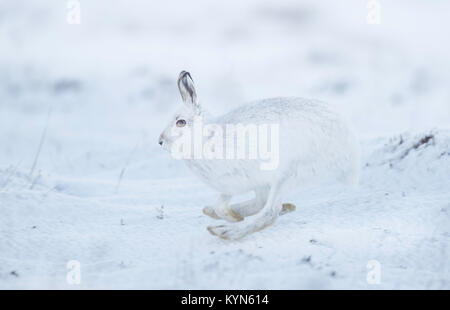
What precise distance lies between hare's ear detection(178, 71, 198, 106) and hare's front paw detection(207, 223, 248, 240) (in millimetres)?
700

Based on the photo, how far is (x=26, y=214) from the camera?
3340mm

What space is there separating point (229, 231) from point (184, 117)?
0.68 m

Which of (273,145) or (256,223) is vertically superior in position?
(273,145)

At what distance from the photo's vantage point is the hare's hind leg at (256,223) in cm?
252

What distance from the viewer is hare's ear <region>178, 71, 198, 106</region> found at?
247 cm

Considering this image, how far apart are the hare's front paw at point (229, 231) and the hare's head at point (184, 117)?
0.53 meters

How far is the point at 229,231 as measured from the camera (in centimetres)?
254

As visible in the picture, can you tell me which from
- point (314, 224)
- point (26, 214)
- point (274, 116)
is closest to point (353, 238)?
point (314, 224)
